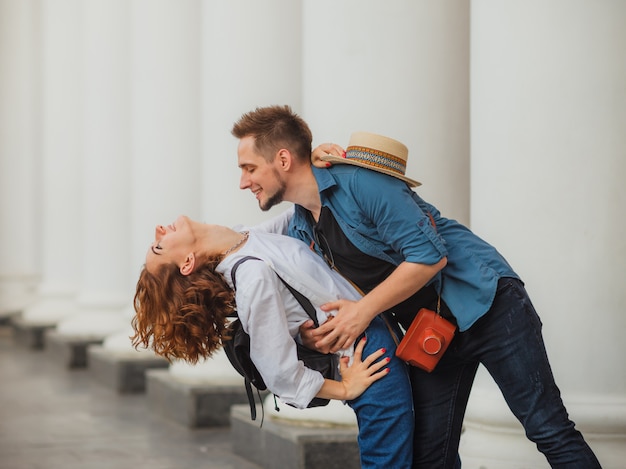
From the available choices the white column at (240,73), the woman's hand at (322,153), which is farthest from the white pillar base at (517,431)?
the white column at (240,73)

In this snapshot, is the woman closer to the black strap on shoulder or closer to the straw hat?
the black strap on shoulder

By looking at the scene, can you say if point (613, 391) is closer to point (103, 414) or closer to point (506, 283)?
point (506, 283)

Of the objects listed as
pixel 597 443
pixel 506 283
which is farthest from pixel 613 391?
pixel 506 283

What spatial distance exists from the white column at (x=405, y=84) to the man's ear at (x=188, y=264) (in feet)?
9.54

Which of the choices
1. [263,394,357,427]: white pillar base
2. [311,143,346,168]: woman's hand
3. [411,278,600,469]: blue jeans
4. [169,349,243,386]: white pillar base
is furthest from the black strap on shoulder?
[169,349,243,386]: white pillar base

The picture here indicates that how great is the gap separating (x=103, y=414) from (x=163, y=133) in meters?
Result: 3.60

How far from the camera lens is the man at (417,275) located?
3.82m

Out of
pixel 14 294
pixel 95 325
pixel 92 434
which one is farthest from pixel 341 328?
pixel 14 294

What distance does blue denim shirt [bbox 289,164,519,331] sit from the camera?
3775 millimetres

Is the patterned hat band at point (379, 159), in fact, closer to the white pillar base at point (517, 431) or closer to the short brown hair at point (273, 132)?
the short brown hair at point (273, 132)

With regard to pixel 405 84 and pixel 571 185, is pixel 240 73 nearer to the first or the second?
pixel 405 84

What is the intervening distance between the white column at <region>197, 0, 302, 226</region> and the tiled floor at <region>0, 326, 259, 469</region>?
7.29 ft

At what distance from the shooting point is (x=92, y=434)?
9.57 metres

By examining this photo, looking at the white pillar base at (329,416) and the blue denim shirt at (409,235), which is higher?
the blue denim shirt at (409,235)
